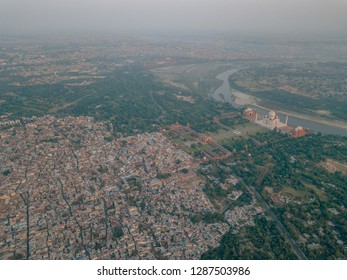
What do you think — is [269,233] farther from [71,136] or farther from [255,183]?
[71,136]

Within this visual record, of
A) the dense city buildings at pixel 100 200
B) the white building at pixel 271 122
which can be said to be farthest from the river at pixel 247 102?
the dense city buildings at pixel 100 200

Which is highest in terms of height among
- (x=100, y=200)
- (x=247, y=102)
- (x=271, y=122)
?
(x=271, y=122)

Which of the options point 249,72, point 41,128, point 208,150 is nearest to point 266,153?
point 208,150

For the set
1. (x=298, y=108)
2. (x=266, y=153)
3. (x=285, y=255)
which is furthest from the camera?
(x=298, y=108)

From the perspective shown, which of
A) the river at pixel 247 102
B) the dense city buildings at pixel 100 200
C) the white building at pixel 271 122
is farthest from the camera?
the river at pixel 247 102

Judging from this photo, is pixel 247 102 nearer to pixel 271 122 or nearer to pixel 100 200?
pixel 271 122

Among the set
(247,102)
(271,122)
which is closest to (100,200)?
(271,122)

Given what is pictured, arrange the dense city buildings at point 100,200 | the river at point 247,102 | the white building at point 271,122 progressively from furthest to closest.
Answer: the river at point 247,102 < the white building at point 271,122 < the dense city buildings at point 100,200

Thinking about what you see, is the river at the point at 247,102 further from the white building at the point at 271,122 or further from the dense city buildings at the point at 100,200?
the dense city buildings at the point at 100,200
